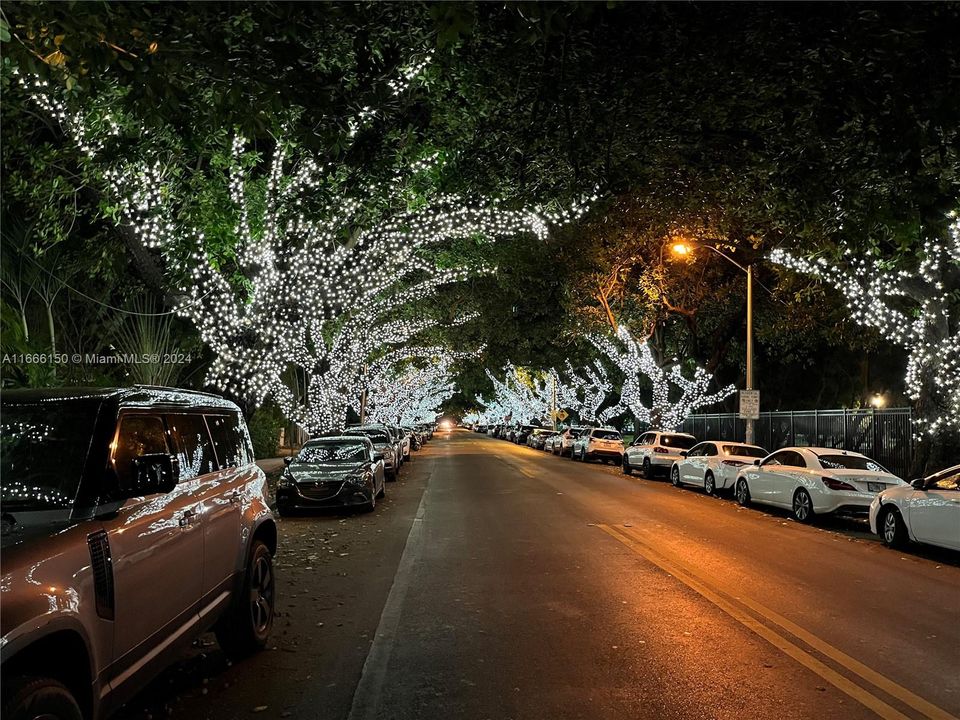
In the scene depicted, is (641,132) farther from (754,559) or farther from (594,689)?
(594,689)

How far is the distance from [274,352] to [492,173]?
22.1ft

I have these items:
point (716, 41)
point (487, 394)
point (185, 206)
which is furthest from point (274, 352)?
point (487, 394)

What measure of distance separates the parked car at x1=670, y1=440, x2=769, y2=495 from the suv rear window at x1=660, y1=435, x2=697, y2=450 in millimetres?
Result: 3659

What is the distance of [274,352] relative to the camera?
60.6 feet

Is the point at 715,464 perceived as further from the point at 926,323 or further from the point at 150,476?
the point at 150,476

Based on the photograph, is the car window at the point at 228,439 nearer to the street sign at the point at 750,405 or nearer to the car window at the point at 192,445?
the car window at the point at 192,445

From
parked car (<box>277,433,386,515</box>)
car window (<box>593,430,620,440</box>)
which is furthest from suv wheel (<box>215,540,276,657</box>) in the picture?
car window (<box>593,430,620,440</box>)

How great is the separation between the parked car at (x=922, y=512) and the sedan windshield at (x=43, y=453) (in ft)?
34.8

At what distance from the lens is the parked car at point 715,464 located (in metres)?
20.2

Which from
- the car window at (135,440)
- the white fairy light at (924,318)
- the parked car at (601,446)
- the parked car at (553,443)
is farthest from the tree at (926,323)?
the parked car at (553,443)

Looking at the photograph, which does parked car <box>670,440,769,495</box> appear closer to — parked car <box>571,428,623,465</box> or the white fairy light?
the white fairy light

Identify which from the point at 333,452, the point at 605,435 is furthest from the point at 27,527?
the point at 605,435

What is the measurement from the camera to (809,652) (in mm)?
6434

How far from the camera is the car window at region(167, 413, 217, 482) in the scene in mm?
5547
